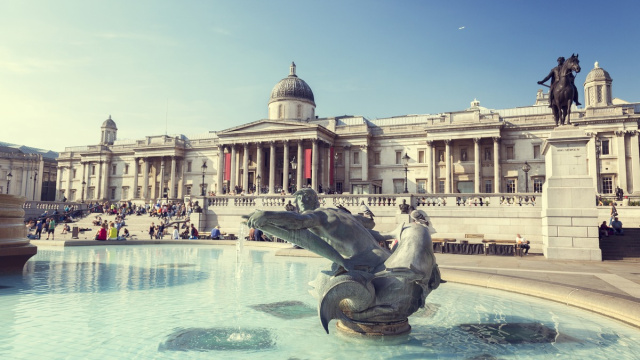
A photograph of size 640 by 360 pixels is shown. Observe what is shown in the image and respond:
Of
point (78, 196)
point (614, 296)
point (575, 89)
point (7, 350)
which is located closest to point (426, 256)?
point (614, 296)

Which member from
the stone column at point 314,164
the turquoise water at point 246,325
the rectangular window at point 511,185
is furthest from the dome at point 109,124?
the turquoise water at point 246,325

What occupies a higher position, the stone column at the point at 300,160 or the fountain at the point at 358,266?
the stone column at the point at 300,160

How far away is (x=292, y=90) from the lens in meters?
57.6

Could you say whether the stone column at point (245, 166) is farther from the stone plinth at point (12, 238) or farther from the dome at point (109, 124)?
the stone plinth at point (12, 238)

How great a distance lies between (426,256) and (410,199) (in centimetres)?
2165

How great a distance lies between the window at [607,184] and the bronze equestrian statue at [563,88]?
109ft

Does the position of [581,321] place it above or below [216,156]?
below

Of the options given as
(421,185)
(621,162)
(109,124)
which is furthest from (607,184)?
(109,124)

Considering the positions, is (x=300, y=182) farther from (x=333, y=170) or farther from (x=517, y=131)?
(x=517, y=131)

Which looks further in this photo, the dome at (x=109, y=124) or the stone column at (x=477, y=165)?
the dome at (x=109, y=124)

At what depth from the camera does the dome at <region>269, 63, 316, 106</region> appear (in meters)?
57.5

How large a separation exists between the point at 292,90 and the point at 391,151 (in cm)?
1676

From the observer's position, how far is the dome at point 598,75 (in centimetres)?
4459

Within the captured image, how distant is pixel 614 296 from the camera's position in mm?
6613
